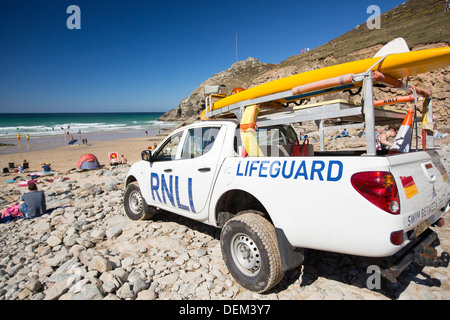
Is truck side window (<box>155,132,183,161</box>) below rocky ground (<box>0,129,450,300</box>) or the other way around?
the other way around

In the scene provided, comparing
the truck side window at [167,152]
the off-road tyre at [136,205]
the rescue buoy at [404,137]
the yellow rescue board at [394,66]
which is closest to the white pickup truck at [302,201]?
the rescue buoy at [404,137]

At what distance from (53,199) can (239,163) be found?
23.0 ft

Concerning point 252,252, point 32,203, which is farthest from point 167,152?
point 32,203

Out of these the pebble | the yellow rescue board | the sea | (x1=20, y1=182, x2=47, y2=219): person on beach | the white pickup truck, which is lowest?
the pebble

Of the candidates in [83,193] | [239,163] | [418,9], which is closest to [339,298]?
[239,163]

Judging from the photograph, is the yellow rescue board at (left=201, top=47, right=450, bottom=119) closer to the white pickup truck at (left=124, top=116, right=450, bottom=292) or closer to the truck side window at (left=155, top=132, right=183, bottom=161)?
the white pickup truck at (left=124, top=116, right=450, bottom=292)

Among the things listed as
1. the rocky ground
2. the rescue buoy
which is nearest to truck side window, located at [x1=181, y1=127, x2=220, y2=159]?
the rocky ground

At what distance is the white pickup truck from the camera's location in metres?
2.12

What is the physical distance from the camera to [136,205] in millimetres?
5375

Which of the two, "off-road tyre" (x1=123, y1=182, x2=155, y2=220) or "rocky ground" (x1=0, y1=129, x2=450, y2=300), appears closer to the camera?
"rocky ground" (x1=0, y1=129, x2=450, y2=300)

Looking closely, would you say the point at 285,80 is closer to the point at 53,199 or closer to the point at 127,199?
the point at 127,199

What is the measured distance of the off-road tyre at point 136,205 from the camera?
506 cm

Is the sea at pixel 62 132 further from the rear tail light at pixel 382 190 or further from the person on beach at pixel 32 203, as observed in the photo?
the rear tail light at pixel 382 190

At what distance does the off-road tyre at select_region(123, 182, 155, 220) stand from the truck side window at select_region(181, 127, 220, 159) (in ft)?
5.22
